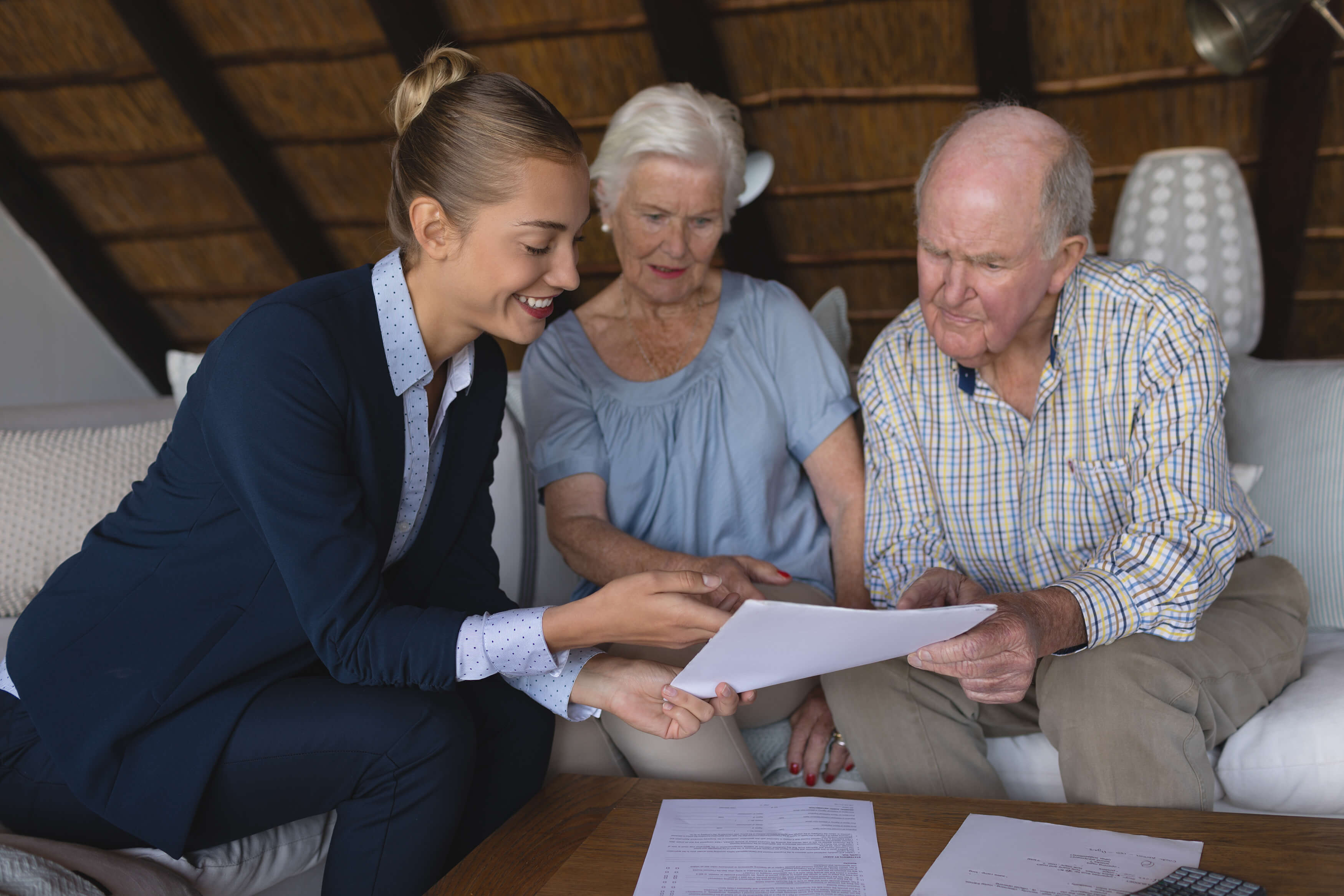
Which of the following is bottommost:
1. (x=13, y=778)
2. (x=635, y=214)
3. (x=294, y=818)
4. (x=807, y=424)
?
(x=294, y=818)

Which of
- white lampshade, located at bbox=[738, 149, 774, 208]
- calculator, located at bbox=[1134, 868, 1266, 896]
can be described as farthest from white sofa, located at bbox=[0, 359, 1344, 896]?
white lampshade, located at bbox=[738, 149, 774, 208]

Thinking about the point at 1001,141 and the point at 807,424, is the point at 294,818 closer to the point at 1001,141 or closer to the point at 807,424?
the point at 807,424

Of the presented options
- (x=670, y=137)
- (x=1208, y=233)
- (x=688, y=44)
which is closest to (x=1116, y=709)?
(x=670, y=137)

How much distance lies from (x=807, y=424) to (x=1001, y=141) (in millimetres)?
640

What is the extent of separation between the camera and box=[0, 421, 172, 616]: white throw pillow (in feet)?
6.64

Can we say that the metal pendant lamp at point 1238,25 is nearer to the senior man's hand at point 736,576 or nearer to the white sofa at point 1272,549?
the white sofa at point 1272,549

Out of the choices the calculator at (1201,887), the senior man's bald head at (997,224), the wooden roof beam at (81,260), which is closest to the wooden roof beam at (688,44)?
the senior man's bald head at (997,224)

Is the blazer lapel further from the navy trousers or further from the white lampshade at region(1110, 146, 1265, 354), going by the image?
the white lampshade at region(1110, 146, 1265, 354)

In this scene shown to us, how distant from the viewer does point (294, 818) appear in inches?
52.0

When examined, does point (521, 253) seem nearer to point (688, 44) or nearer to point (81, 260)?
point (688, 44)

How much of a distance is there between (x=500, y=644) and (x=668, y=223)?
3.25ft

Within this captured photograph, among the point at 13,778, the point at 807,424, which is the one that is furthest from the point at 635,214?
the point at 13,778

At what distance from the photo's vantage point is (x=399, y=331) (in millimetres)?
1366

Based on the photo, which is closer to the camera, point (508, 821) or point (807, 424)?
point (508, 821)
